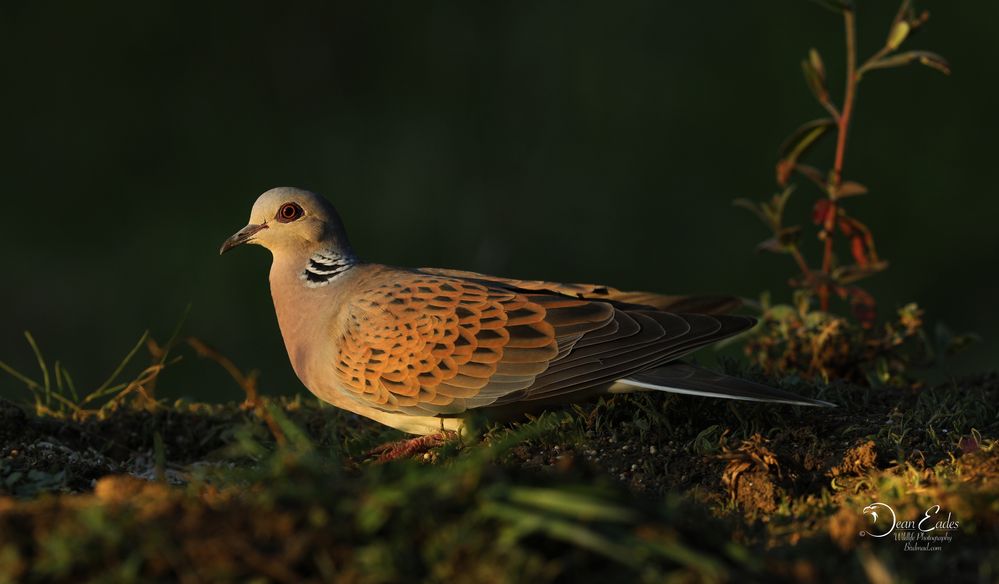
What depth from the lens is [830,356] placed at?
5.04 metres

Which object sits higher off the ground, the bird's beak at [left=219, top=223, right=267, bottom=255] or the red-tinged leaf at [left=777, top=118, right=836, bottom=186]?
the red-tinged leaf at [left=777, top=118, right=836, bottom=186]

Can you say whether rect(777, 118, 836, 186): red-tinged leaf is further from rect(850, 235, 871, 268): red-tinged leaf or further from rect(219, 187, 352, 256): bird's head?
rect(219, 187, 352, 256): bird's head

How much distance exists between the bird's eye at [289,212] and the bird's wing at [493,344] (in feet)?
2.32

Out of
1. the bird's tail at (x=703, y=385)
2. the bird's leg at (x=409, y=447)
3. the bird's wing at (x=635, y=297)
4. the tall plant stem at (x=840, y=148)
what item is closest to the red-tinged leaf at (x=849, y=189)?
the tall plant stem at (x=840, y=148)

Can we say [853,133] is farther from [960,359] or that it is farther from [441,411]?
[441,411]

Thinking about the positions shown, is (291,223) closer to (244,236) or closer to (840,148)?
(244,236)

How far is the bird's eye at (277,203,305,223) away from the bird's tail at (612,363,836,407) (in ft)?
5.34

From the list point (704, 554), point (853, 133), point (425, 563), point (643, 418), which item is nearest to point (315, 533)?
point (425, 563)

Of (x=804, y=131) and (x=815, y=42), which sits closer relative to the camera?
(x=804, y=131)

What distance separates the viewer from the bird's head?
487 centimetres

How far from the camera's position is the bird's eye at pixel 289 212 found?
4.87 m

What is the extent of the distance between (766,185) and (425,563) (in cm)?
752

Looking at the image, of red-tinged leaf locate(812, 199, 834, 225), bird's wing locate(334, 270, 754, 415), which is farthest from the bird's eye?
red-tinged leaf locate(812, 199, 834, 225)

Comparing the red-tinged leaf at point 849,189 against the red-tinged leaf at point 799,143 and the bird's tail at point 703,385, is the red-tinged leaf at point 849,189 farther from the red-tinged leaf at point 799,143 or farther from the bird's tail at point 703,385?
the bird's tail at point 703,385
